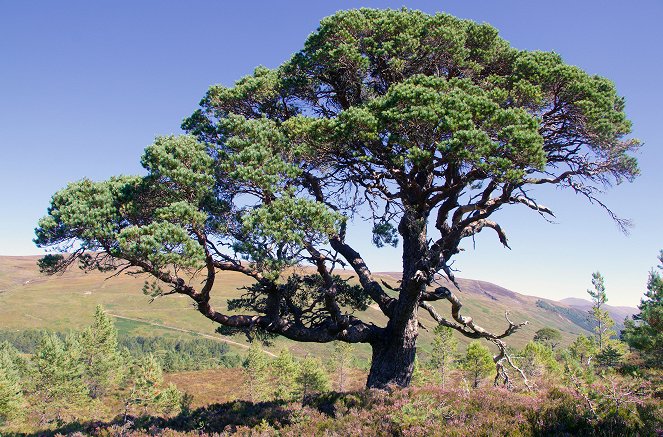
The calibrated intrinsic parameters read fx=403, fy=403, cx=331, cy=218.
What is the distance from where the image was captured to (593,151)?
38.3ft

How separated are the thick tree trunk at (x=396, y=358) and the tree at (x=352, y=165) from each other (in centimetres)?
4

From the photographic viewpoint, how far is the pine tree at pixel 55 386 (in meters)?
52.9

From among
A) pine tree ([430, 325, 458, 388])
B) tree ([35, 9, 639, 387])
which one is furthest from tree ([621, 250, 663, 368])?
pine tree ([430, 325, 458, 388])

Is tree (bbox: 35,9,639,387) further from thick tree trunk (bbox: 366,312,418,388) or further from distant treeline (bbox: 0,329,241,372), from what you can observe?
distant treeline (bbox: 0,329,241,372)

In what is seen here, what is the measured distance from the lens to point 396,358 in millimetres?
12688

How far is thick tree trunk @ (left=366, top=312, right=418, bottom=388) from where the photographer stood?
41.0ft

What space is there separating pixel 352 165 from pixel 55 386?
60189 mm

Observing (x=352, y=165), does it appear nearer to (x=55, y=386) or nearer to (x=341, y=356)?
(x=55, y=386)

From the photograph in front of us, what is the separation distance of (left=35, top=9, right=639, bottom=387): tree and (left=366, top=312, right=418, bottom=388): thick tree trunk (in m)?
0.04

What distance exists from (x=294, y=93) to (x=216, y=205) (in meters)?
5.38

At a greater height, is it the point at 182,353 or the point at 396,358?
the point at 396,358

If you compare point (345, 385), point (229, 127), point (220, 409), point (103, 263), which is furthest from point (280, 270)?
point (345, 385)

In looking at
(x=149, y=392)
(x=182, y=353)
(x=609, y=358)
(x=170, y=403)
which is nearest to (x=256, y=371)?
(x=170, y=403)

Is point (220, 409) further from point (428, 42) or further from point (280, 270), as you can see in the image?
point (428, 42)
